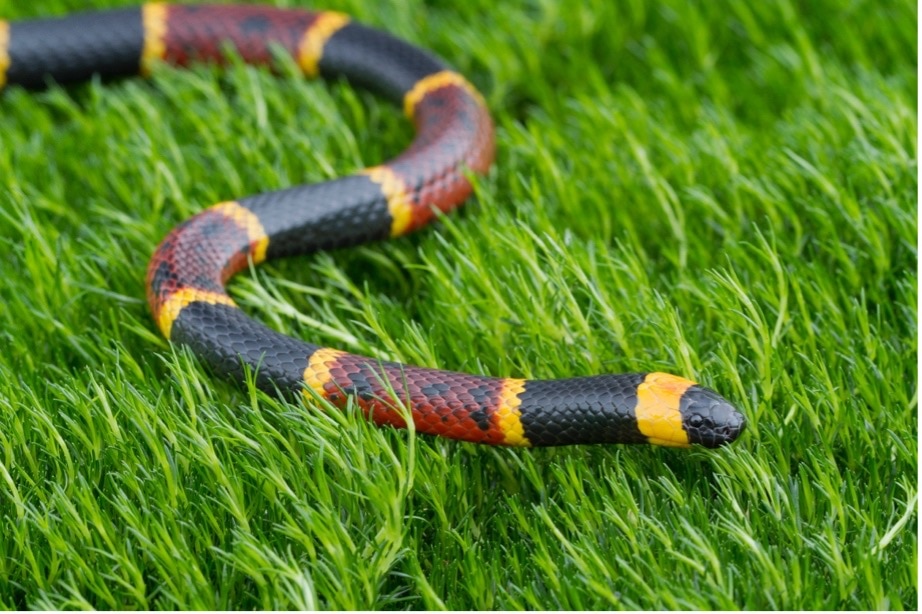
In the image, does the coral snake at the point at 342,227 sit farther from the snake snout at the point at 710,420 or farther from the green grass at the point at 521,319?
the green grass at the point at 521,319

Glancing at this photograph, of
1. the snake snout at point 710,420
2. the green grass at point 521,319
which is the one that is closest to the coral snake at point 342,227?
the snake snout at point 710,420

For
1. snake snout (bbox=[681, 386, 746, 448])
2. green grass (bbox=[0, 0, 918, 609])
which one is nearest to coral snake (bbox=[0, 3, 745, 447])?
snake snout (bbox=[681, 386, 746, 448])

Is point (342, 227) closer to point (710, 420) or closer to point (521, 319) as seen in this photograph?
point (521, 319)

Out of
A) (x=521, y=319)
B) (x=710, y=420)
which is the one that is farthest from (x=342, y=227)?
(x=710, y=420)

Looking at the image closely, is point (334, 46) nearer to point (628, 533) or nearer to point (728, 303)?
point (728, 303)

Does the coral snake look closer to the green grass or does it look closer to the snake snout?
the snake snout

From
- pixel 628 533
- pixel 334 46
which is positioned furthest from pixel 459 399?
pixel 334 46
